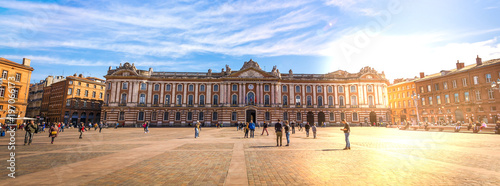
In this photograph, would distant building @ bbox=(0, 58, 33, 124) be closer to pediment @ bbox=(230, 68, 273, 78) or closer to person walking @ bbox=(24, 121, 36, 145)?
person walking @ bbox=(24, 121, 36, 145)

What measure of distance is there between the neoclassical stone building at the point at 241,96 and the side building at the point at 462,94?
34.7ft

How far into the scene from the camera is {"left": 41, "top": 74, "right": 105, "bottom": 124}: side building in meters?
60.3

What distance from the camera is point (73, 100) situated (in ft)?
199

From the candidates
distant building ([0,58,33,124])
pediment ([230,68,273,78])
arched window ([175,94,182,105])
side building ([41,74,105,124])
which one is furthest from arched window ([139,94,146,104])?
pediment ([230,68,273,78])

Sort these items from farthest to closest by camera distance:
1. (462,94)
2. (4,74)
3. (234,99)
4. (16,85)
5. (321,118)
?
(321,118)
(234,99)
(462,94)
(16,85)
(4,74)

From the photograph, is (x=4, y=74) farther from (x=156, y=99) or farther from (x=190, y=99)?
(x=190, y=99)

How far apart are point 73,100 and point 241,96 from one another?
47815 millimetres

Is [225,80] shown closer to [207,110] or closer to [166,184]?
[207,110]

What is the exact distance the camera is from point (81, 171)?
6.52m

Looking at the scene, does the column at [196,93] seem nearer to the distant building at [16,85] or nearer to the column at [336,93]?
the distant building at [16,85]

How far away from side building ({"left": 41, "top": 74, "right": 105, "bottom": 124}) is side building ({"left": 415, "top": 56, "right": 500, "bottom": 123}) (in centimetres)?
8902

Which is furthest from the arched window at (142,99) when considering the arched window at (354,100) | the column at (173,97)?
the arched window at (354,100)

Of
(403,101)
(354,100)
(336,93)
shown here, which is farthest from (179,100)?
(403,101)

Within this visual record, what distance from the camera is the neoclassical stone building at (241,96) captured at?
52.3 m
